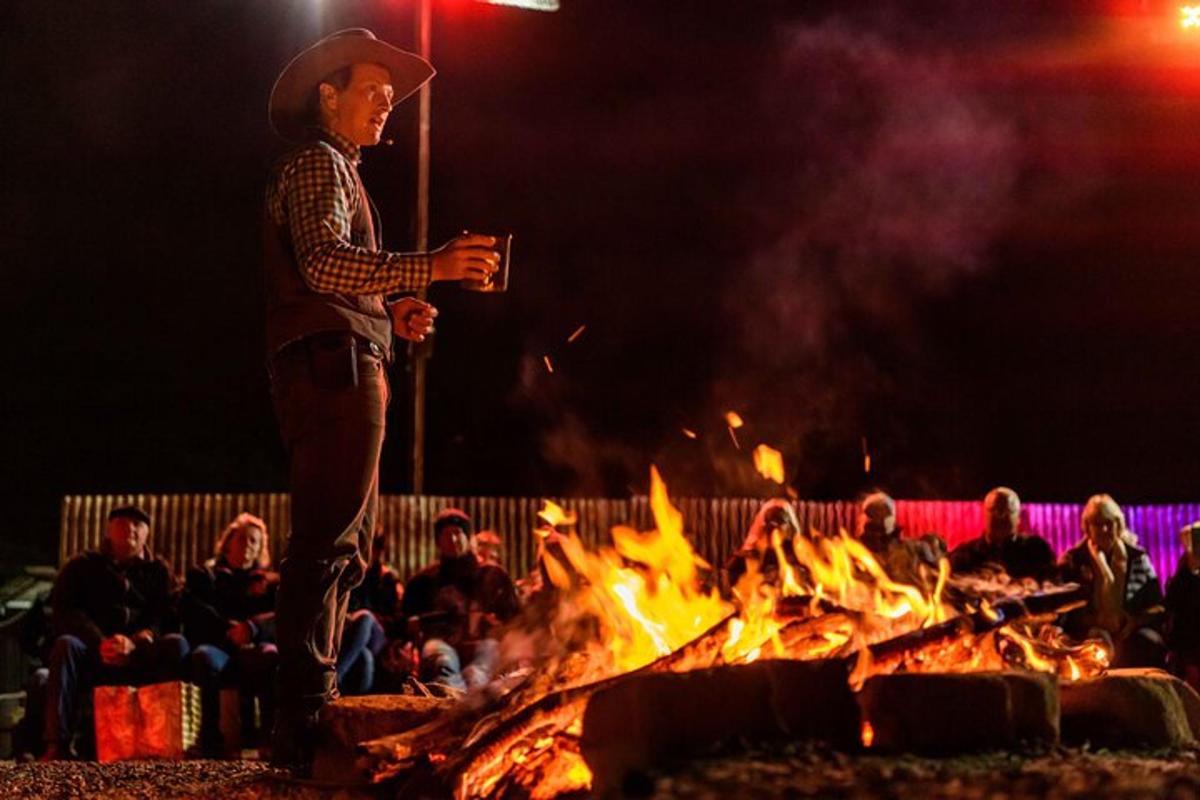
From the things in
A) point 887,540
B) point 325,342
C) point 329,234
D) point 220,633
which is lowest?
point 220,633

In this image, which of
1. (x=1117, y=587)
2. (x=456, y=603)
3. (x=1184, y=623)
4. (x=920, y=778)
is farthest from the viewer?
(x=1184, y=623)

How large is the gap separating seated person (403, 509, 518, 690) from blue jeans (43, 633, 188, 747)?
1.55 meters

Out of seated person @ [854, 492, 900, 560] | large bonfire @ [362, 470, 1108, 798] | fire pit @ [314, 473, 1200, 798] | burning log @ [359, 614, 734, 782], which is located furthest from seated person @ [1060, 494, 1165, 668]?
burning log @ [359, 614, 734, 782]

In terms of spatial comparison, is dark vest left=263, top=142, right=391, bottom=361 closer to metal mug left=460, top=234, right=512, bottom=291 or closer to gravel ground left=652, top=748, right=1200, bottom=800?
metal mug left=460, top=234, right=512, bottom=291

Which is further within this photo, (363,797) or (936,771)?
(363,797)

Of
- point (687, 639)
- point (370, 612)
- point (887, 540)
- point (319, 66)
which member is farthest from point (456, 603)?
point (319, 66)

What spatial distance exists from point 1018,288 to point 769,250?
5385 millimetres

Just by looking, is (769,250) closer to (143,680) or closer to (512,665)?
(143,680)

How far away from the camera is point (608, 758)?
3643mm

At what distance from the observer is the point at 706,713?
146 inches

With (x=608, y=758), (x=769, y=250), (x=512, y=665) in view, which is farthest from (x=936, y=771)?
(x=769, y=250)

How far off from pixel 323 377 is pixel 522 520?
32.6 feet

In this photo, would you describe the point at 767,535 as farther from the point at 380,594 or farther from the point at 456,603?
the point at 380,594

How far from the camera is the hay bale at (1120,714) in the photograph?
4.14m
